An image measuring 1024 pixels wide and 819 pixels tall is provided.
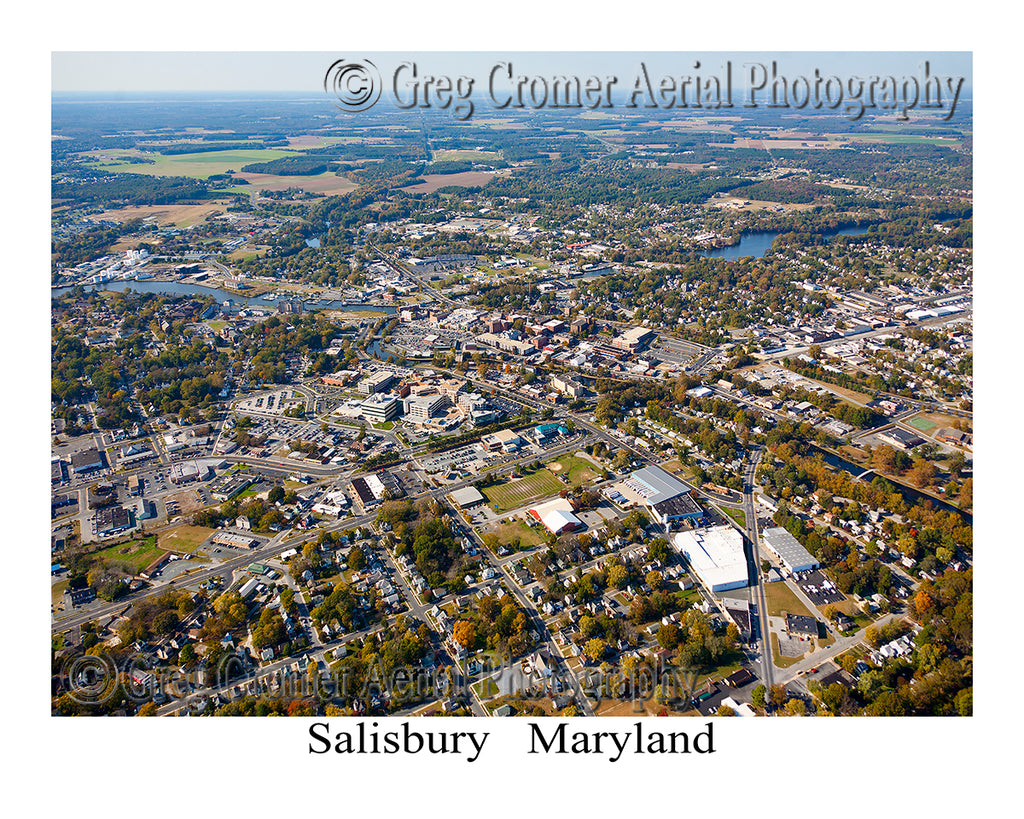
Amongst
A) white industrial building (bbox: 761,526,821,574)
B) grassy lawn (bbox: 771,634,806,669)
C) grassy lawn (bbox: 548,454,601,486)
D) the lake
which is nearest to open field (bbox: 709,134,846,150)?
the lake

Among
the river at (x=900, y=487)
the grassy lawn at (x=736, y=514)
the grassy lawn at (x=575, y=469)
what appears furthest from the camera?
the grassy lawn at (x=575, y=469)

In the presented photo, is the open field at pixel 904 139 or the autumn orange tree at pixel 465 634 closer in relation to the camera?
the autumn orange tree at pixel 465 634

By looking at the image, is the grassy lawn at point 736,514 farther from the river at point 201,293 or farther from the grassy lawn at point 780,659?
the river at point 201,293

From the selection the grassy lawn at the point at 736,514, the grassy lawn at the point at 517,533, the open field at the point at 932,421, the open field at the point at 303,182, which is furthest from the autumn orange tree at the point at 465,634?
the open field at the point at 303,182

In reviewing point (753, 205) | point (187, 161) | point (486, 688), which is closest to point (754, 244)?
point (753, 205)

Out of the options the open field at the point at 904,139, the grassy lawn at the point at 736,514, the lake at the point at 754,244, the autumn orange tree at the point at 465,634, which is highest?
the open field at the point at 904,139

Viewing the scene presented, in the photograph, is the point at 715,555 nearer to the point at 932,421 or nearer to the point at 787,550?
the point at 787,550

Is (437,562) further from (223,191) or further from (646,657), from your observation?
(223,191)
